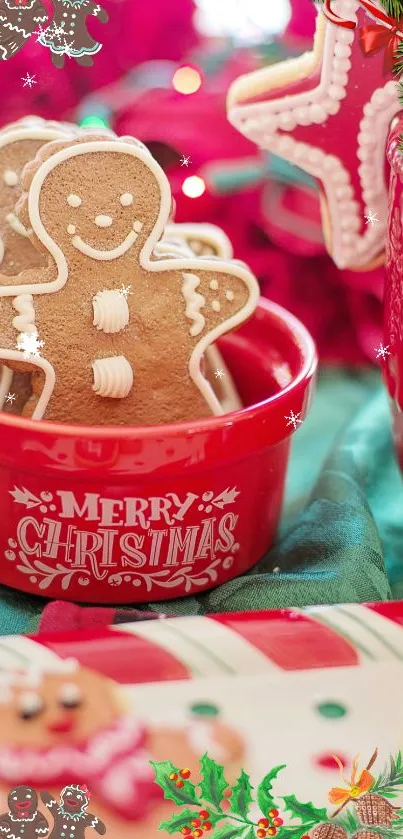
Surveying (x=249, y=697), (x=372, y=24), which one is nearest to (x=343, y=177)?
(x=372, y=24)

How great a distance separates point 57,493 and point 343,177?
290 mm

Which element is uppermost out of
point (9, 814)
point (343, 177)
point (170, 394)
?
point (343, 177)

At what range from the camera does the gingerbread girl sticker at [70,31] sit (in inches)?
24.0

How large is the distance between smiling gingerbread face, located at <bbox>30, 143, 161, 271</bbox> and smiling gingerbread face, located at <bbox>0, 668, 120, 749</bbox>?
240mm

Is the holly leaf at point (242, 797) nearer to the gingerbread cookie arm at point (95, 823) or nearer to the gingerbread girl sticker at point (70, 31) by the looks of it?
the gingerbread cookie arm at point (95, 823)

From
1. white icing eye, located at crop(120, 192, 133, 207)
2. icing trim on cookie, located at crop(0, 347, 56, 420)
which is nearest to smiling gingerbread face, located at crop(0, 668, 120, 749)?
icing trim on cookie, located at crop(0, 347, 56, 420)

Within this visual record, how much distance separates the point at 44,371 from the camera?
0.60 meters

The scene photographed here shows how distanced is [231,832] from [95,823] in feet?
0.21

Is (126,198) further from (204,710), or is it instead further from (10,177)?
(204,710)

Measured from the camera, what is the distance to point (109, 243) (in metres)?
0.60

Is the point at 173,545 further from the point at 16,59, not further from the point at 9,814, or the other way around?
the point at 16,59

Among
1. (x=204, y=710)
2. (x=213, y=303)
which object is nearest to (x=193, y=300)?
Result: (x=213, y=303)

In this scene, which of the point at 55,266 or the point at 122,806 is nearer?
the point at 122,806
